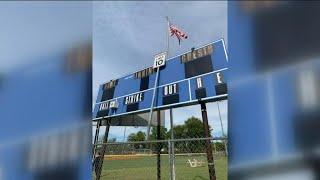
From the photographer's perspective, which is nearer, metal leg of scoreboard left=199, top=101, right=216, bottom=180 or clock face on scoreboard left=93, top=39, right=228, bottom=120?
metal leg of scoreboard left=199, top=101, right=216, bottom=180

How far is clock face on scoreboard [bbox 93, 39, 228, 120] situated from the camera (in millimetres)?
6879

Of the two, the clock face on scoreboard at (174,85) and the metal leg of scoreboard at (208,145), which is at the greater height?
the clock face on scoreboard at (174,85)

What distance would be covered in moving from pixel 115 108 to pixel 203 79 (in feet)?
10.1

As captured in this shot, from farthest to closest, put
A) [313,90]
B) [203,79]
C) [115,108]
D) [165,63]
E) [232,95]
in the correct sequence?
[115,108]
[165,63]
[203,79]
[232,95]
[313,90]

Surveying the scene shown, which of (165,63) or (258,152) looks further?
(165,63)

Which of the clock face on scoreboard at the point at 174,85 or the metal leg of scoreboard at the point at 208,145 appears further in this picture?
the clock face on scoreboard at the point at 174,85

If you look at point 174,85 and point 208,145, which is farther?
point 174,85

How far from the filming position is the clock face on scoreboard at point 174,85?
22.6 feet

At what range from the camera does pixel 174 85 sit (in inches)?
315

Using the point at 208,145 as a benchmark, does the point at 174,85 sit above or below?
above

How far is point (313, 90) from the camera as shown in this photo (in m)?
1.16

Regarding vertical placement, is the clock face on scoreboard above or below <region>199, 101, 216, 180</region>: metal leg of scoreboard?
above

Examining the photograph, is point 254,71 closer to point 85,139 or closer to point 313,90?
point 313,90

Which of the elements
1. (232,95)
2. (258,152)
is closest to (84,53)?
(232,95)
